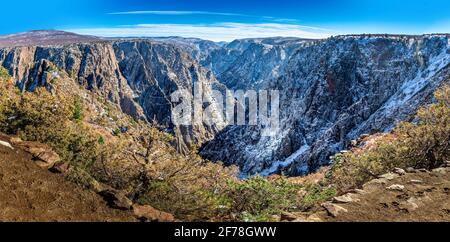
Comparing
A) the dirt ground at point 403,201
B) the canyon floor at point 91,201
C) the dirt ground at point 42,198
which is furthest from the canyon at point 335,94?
the dirt ground at point 42,198

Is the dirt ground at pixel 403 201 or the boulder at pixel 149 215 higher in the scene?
the dirt ground at pixel 403 201

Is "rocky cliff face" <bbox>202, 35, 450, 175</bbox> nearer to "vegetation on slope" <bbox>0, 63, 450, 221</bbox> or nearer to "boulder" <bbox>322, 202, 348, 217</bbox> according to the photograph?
"vegetation on slope" <bbox>0, 63, 450, 221</bbox>

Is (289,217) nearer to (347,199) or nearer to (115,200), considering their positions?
(347,199)

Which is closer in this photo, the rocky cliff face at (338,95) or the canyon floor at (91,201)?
the canyon floor at (91,201)

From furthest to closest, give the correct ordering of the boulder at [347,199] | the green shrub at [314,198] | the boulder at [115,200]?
the green shrub at [314,198] < the boulder at [347,199] < the boulder at [115,200]

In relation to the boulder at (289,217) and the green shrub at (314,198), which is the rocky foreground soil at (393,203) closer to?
the boulder at (289,217)
